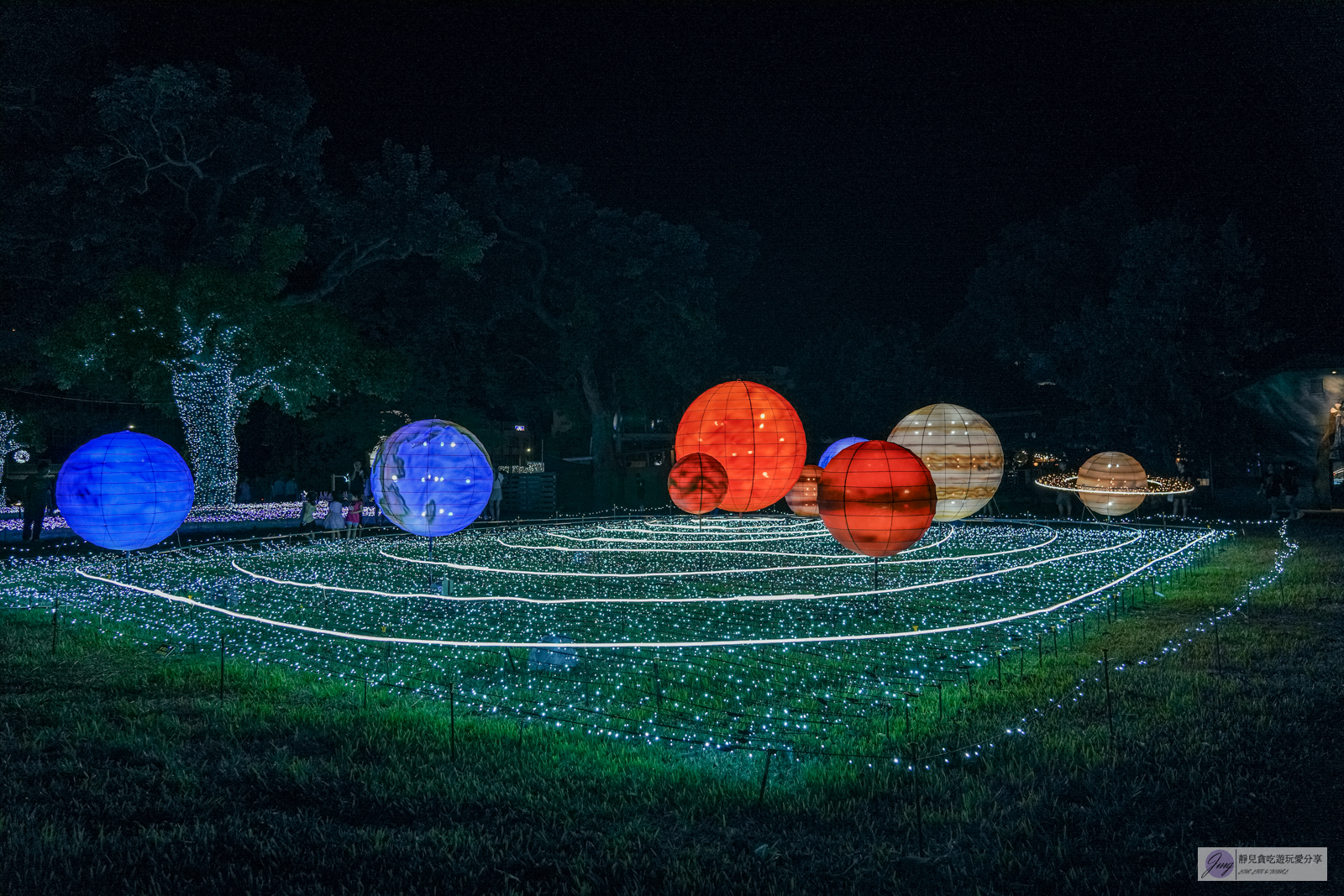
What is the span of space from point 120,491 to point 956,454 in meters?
13.0

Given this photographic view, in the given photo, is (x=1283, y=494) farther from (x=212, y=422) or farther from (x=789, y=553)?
(x=212, y=422)

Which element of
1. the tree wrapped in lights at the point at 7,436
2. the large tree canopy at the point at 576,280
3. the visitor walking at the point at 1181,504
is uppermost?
the large tree canopy at the point at 576,280

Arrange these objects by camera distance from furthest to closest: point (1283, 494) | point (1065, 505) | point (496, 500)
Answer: point (496, 500) < point (1065, 505) < point (1283, 494)

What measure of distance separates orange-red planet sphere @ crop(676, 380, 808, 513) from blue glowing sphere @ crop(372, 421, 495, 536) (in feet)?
19.1

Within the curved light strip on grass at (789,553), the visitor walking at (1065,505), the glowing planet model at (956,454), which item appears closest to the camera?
the curved light strip on grass at (789,553)

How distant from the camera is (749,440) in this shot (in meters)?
16.8

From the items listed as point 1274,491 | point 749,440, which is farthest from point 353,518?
point 1274,491

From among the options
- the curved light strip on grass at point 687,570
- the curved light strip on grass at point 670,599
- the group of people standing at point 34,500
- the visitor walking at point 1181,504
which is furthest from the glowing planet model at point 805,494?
the group of people standing at point 34,500

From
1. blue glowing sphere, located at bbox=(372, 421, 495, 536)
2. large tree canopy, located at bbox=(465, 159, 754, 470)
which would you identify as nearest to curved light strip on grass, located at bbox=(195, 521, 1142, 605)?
blue glowing sphere, located at bbox=(372, 421, 495, 536)

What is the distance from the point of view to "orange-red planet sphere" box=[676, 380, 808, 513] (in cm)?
1686

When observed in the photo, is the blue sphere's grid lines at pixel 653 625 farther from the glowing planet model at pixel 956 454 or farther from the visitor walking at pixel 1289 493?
the visitor walking at pixel 1289 493

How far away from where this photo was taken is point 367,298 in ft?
98.6

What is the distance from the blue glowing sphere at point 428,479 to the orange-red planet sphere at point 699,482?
16.1ft

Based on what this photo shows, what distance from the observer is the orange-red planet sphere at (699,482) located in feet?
53.2
